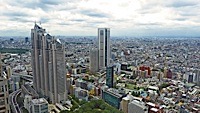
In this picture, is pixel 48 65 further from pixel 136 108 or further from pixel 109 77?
pixel 136 108

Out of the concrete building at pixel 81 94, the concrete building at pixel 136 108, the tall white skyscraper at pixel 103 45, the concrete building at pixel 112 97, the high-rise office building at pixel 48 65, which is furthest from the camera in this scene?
the tall white skyscraper at pixel 103 45

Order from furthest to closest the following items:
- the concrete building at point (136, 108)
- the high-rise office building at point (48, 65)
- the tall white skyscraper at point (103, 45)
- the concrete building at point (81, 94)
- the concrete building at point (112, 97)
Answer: the tall white skyscraper at point (103, 45)
the concrete building at point (81, 94)
the high-rise office building at point (48, 65)
the concrete building at point (112, 97)
the concrete building at point (136, 108)

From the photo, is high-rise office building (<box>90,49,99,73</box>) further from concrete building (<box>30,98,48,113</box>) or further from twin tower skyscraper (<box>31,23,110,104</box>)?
concrete building (<box>30,98,48,113</box>)

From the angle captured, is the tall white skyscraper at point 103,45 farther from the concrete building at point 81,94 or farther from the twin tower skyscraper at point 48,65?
the twin tower skyscraper at point 48,65

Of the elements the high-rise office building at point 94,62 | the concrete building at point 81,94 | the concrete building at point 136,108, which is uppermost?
the high-rise office building at point 94,62

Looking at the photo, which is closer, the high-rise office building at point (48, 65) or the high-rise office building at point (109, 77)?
the high-rise office building at point (48, 65)

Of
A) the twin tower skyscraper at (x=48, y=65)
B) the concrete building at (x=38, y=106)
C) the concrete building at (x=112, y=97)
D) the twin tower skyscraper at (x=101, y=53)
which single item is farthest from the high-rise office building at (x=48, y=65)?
the twin tower skyscraper at (x=101, y=53)

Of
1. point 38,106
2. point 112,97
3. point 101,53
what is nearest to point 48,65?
point 38,106

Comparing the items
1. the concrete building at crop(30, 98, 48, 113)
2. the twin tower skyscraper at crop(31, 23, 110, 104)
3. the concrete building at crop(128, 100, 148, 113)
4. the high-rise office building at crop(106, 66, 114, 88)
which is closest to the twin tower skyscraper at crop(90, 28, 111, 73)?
the high-rise office building at crop(106, 66, 114, 88)

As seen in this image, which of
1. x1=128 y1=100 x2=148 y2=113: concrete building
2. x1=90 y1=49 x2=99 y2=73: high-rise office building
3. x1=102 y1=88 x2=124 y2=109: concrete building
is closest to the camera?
x1=128 y1=100 x2=148 y2=113: concrete building
